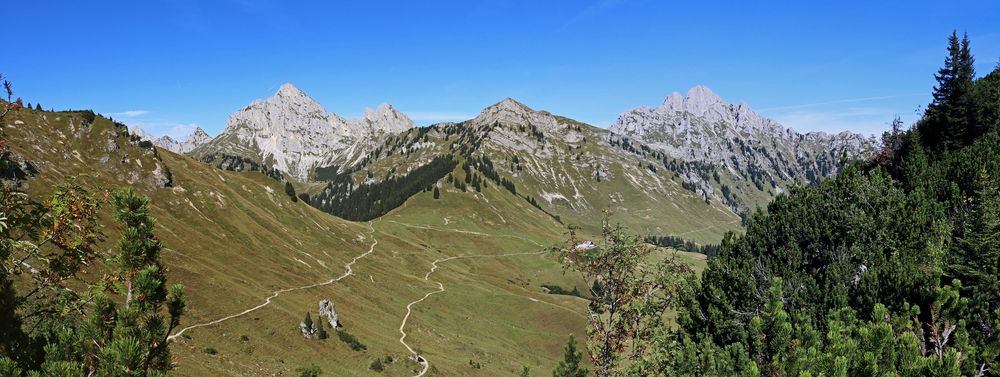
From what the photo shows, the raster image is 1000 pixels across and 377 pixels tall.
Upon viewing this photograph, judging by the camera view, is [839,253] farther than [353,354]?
No

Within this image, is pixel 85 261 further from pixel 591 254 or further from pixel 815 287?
pixel 815 287

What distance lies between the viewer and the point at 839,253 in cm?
4175

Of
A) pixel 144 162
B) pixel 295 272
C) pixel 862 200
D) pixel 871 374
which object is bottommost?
pixel 295 272

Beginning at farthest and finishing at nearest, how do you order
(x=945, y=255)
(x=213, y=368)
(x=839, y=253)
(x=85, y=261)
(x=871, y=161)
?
(x=871, y=161) < (x=213, y=368) < (x=839, y=253) < (x=945, y=255) < (x=85, y=261)

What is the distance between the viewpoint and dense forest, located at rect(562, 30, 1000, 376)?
1939 cm

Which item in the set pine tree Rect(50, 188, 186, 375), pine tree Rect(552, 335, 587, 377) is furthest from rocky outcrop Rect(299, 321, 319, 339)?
pine tree Rect(50, 188, 186, 375)

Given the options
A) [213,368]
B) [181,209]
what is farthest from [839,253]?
[181,209]

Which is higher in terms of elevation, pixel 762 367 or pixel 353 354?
pixel 762 367

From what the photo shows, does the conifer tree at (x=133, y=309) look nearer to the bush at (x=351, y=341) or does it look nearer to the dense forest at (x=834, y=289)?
the dense forest at (x=834, y=289)

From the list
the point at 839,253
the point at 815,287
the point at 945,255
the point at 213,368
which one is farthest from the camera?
the point at 213,368

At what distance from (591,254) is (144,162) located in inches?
6360

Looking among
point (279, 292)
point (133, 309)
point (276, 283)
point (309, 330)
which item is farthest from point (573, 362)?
point (276, 283)

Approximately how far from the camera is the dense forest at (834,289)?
1939 cm

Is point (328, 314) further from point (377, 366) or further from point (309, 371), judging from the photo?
point (309, 371)
